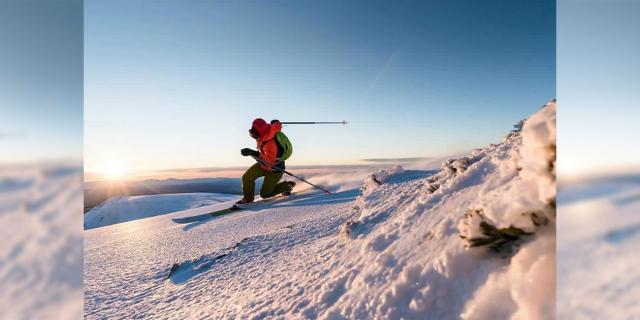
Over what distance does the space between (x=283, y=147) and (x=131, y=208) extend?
565cm

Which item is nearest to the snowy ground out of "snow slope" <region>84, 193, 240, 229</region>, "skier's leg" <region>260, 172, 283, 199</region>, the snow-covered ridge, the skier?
the snow-covered ridge

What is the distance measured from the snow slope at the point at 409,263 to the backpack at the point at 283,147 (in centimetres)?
176

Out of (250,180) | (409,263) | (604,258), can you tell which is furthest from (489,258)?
(250,180)

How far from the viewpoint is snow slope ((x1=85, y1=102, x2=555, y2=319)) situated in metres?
0.72

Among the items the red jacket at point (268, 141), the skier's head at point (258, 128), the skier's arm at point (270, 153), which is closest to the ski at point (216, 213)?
Result: the red jacket at point (268, 141)

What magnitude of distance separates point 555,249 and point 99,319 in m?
2.46

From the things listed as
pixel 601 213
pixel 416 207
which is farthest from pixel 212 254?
pixel 601 213

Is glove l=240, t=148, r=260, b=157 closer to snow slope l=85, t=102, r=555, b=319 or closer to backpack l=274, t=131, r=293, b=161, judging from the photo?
backpack l=274, t=131, r=293, b=161

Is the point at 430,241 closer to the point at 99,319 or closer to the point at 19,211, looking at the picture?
the point at 19,211

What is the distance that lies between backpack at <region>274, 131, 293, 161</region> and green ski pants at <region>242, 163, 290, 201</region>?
401 mm

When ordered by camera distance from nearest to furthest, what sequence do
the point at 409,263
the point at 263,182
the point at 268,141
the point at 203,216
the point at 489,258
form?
the point at 489,258 → the point at 409,263 → the point at 268,141 → the point at 203,216 → the point at 263,182

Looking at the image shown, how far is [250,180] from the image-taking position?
14.1 feet

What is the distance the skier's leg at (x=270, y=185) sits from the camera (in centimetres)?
428

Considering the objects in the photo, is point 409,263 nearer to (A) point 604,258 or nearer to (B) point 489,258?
(B) point 489,258
